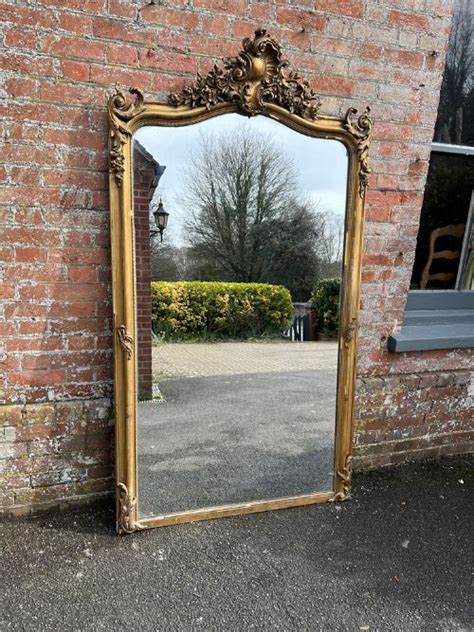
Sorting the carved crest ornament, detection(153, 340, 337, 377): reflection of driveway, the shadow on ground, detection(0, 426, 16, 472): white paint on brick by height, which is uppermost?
the carved crest ornament

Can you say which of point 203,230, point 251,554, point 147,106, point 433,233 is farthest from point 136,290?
point 433,233

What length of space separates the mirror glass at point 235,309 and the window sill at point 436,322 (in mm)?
654

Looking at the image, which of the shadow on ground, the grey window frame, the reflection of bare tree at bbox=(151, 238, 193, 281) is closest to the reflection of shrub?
the grey window frame

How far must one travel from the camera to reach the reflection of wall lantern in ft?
7.17

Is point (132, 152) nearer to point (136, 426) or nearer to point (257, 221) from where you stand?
point (257, 221)

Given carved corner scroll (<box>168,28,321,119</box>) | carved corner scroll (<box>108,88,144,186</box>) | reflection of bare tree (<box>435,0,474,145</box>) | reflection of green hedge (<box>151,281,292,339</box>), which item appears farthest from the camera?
reflection of bare tree (<box>435,0,474,145</box>)

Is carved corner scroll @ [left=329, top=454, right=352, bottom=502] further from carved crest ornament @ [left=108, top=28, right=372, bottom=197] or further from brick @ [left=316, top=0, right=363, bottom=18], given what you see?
brick @ [left=316, top=0, right=363, bottom=18]

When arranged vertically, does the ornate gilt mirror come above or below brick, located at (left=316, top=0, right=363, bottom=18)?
below

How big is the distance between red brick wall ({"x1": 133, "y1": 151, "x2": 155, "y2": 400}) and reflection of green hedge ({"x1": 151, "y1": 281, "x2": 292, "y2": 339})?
0.19ft

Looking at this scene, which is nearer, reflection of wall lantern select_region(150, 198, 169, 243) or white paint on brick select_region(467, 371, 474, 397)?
reflection of wall lantern select_region(150, 198, 169, 243)

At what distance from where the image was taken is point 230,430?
2533 millimetres

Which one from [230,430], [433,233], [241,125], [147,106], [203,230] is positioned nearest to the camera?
[147,106]

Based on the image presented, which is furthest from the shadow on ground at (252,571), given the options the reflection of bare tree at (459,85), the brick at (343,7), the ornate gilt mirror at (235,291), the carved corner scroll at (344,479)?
the brick at (343,7)

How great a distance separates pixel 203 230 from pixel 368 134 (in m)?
1.05
